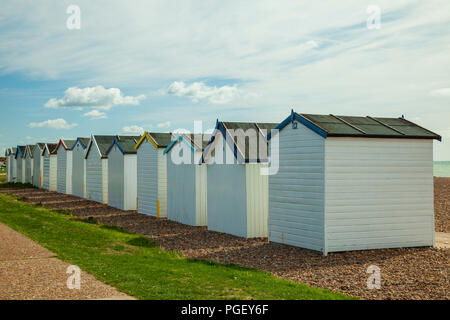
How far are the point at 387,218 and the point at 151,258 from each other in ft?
20.9

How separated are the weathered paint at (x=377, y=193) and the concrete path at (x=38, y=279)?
6.12 m

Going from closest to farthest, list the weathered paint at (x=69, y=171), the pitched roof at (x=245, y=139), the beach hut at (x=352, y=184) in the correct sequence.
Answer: the beach hut at (x=352, y=184)
the pitched roof at (x=245, y=139)
the weathered paint at (x=69, y=171)

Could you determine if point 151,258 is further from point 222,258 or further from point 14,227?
point 14,227

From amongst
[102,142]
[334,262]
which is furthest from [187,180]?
[102,142]

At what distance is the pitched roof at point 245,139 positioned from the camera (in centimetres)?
1523

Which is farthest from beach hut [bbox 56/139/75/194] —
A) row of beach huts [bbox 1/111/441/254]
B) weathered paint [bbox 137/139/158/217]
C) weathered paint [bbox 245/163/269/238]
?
weathered paint [bbox 245/163/269/238]

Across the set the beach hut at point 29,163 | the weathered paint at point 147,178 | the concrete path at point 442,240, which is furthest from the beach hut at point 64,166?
the concrete path at point 442,240

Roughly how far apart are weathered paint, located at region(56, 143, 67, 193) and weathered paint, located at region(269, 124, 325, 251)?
26262 mm

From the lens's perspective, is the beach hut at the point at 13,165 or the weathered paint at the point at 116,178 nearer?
the weathered paint at the point at 116,178

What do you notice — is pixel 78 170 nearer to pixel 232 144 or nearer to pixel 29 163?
pixel 29 163

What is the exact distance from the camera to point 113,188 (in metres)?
26.1

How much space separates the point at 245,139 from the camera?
16.1 meters

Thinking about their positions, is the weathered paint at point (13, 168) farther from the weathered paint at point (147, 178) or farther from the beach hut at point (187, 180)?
the beach hut at point (187, 180)

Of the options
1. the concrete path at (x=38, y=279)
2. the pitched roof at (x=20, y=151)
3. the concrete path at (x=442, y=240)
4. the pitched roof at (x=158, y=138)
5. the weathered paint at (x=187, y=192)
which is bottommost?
the concrete path at (x=442, y=240)
